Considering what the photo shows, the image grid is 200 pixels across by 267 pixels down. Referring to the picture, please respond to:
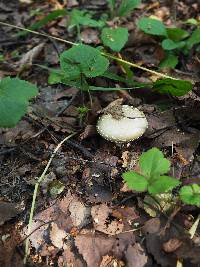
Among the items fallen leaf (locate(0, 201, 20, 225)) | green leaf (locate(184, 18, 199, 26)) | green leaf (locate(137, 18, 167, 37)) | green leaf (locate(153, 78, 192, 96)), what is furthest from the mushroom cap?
green leaf (locate(184, 18, 199, 26))

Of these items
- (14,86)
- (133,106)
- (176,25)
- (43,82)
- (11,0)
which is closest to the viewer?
(14,86)

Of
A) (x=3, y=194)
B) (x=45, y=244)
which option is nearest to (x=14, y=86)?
(x=3, y=194)

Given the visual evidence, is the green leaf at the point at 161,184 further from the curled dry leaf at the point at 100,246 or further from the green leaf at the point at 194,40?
the green leaf at the point at 194,40

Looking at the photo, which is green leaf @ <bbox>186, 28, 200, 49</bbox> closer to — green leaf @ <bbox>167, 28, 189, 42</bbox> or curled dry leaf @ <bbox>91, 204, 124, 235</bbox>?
green leaf @ <bbox>167, 28, 189, 42</bbox>

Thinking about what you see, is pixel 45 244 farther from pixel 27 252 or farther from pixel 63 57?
pixel 63 57

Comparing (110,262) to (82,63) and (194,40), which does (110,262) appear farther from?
(194,40)

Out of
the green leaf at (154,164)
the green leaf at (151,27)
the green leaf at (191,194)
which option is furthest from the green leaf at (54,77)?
the green leaf at (191,194)

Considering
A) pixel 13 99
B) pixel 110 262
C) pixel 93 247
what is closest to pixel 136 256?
pixel 110 262
